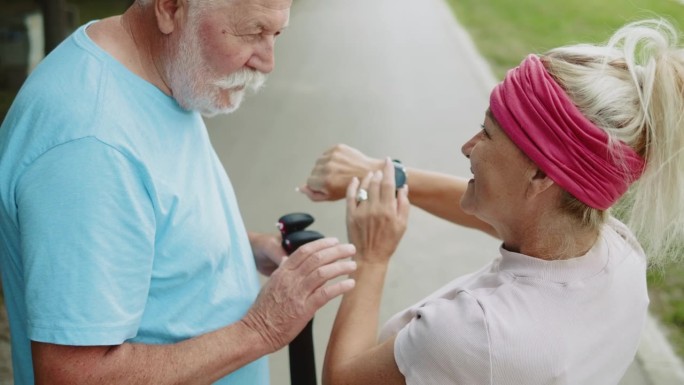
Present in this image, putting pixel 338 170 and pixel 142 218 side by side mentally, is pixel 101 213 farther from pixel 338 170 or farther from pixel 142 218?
pixel 338 170

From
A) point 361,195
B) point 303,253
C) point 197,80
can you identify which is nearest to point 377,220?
point 361,195

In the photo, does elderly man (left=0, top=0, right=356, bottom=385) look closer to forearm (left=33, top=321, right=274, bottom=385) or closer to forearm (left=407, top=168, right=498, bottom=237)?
forearm (left=33, top=321, right=274, bottom=385)

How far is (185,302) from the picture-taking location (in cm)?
193

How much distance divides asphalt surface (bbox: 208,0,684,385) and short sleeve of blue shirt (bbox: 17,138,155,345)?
2.77 m

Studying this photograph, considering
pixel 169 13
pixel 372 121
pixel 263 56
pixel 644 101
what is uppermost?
pixel 169 13

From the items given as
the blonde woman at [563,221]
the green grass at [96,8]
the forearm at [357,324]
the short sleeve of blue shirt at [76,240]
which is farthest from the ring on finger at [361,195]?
the green grass at [96,8]

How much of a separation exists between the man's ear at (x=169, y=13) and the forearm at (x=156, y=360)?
28.5 inches

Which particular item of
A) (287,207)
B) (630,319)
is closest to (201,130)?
(630,319)

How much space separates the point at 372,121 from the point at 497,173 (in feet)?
18.8

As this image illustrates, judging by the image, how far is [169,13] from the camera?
73.4 inches

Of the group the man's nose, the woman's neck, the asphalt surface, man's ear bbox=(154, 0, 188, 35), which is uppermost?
man's ear bbox=(154, 0, 188, 35)

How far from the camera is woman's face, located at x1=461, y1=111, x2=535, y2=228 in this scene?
1821 mm

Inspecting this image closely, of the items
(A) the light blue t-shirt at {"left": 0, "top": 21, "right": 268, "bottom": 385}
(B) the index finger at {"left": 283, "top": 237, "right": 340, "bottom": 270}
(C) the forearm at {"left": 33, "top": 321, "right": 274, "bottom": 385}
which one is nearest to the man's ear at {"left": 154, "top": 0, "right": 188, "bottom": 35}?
(A) the light blue t-shirt at {"left": 0, "top": 21, "right": 268, "bottom": 385}

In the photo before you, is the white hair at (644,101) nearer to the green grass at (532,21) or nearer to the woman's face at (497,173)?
the woman's face at (497,173)
